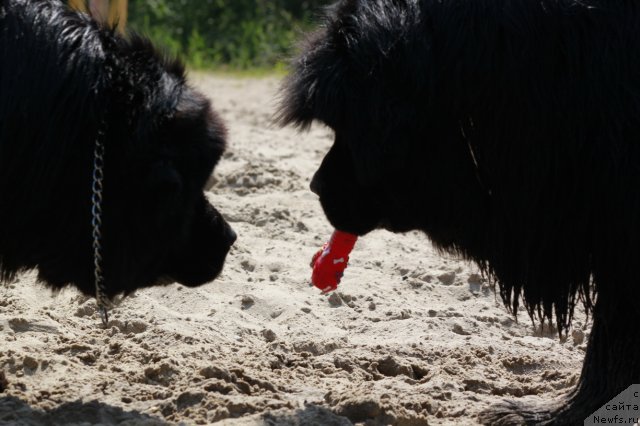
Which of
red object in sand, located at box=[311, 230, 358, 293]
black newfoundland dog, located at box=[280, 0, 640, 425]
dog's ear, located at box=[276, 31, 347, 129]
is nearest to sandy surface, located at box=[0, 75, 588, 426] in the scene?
red object in sand, located at box=[311, 230, 358, 293]

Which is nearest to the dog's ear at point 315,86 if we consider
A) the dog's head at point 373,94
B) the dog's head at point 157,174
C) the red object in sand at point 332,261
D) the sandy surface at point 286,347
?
the dog's head at point 373,94

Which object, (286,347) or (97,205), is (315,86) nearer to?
(97,205)

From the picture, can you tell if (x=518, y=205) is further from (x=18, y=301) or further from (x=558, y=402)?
(x=18, y=301)

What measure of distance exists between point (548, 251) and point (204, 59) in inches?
373

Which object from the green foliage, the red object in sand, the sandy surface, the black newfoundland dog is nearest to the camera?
the black newfoundland dog

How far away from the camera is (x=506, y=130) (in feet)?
10.8

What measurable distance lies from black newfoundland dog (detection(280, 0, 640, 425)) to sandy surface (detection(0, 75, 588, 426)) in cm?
65

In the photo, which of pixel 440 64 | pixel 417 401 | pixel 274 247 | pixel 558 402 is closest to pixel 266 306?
pixel 274 247

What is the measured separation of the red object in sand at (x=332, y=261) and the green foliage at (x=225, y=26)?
26.5ft

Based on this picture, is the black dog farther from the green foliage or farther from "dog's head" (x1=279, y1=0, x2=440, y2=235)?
the green foliage

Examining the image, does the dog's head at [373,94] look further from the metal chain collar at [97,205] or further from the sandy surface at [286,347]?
the sandy surface at [286,347]

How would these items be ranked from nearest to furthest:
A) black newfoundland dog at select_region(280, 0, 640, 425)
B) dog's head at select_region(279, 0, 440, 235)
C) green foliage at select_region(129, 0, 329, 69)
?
black newfoundland dog at select_region(280, 0, 640, 425)
dog's head at select_region(279, 0, 440, 235)
green foliage at select_region(129, 0, 329, 69)

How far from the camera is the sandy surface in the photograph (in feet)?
12.3

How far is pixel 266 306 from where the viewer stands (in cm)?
474
